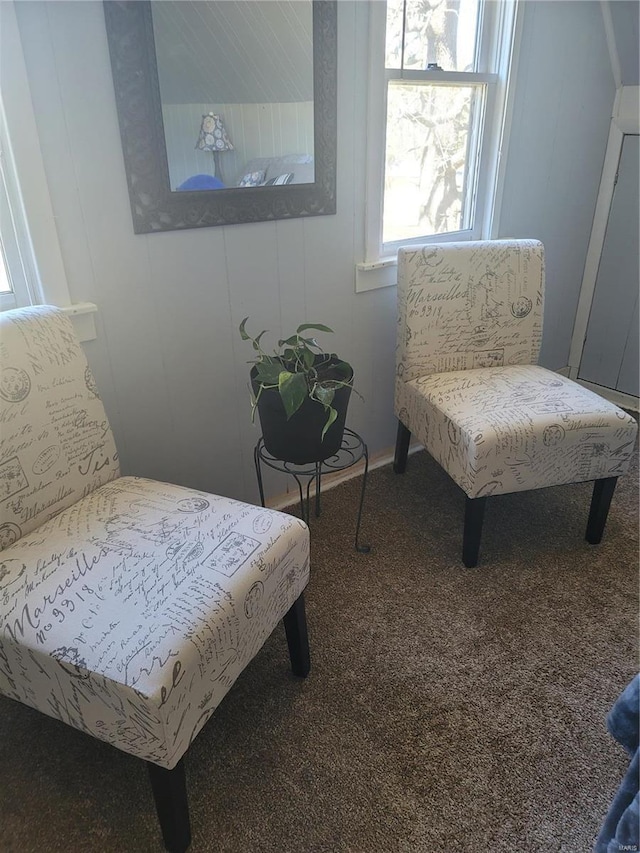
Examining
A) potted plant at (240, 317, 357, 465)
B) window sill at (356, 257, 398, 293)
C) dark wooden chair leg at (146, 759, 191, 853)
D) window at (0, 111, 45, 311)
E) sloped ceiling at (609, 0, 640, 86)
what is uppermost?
sloped ceiling at (609, 0, 640, 86)

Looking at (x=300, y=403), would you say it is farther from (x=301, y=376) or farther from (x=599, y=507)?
(x=599, y=507)

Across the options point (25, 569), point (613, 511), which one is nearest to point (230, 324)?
point (25, 569)

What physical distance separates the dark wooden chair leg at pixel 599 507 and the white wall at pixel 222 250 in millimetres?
793

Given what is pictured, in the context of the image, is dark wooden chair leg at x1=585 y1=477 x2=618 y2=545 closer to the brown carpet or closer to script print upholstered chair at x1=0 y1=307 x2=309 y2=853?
the brown carpet

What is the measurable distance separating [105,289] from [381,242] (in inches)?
37.1

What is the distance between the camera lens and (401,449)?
2195 mm

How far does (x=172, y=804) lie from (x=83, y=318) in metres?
1.08

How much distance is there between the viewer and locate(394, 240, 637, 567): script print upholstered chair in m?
1.65

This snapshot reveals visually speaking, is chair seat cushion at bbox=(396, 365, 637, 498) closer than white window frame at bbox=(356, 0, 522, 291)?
Yes

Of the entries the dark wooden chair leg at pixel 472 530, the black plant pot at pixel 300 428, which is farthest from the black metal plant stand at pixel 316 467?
the dark wooden chair leg at pixel 472 530

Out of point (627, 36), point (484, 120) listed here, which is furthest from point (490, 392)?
point (627, 36)

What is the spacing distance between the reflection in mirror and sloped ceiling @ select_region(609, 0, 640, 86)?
4.28 ft

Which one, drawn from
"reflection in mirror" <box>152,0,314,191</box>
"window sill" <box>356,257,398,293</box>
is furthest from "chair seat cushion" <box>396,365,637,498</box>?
"reflection in mirror" <box>152,0,314,191</box>

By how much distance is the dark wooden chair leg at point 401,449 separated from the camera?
7.06ft
